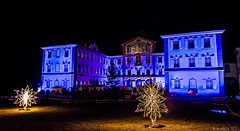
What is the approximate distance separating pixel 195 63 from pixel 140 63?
16.2 m

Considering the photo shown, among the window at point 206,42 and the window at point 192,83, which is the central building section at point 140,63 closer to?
the window at point 192,83

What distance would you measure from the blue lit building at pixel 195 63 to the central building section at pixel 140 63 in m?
10.9

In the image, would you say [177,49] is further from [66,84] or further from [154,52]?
[66,84]

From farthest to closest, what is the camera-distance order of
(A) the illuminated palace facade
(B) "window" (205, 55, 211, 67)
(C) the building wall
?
(C) the building wall → (B) "window" (205, 55, 211, 67) → (A) the illuminated palace facade

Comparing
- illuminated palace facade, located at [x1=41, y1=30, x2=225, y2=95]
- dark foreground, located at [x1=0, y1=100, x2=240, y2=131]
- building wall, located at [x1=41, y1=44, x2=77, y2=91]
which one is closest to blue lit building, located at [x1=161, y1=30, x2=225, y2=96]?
illuminated palace facade, located at [x1=41, y1=30, x2=225, y2=95]

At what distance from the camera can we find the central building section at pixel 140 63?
46.8 meters

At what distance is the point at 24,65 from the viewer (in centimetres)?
4056

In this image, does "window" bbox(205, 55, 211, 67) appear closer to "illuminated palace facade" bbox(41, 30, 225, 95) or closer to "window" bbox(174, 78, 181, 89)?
"illuminated palace facade" bbox(41, 30, 225, 95)

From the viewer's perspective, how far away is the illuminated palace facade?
3291 centimetres

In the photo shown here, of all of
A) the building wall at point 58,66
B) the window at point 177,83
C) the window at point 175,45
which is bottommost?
the window at point 177,83

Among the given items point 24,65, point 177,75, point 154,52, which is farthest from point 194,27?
point 24,65

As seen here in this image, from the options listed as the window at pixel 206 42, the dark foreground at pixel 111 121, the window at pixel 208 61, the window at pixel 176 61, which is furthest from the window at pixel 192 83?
the dark foreground at pixel 111 121

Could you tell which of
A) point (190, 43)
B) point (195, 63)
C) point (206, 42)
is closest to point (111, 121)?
point (195, 63)

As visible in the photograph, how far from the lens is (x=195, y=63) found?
34.0 m
